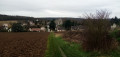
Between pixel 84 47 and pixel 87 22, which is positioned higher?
pixel 87 22

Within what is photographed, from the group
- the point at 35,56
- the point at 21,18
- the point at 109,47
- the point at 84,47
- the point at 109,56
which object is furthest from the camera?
the point at 21,18

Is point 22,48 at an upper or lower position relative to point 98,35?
lower

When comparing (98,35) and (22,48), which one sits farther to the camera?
(22,48)

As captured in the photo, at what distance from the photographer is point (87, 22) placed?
16.0 m

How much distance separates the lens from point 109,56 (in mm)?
12383

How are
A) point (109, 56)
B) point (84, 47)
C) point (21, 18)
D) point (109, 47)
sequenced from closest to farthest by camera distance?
point (109, 56)
point (109, 47)
point (84, 47)
point (21, 18)

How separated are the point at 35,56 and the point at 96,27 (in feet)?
16.6

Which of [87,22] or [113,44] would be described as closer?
[113,44]

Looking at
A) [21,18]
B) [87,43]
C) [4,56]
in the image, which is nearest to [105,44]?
[87,43]

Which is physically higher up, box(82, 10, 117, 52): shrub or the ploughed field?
box(82, 10, 117, 52): shrub

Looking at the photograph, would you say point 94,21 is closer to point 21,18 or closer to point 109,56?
point 109,56

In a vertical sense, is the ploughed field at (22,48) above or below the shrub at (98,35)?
below

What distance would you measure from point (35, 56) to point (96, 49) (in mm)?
4365

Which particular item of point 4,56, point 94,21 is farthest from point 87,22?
point 4,56
